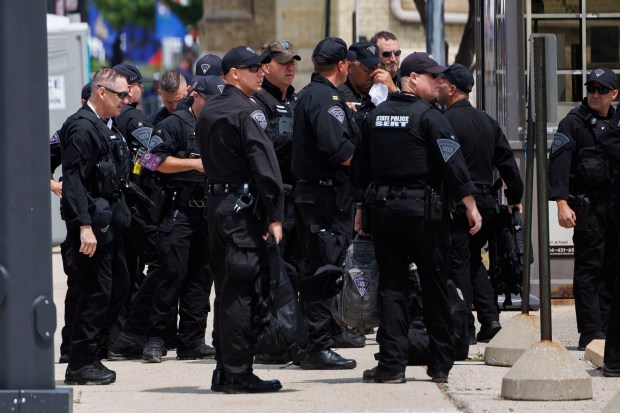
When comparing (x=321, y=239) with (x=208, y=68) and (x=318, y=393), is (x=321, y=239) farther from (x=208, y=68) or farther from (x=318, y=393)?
(x=208, y=68)

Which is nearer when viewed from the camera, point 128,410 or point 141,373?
point 128,410

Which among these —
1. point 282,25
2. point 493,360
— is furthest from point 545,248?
point 282,25

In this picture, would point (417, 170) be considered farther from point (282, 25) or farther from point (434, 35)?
point (282, 25)

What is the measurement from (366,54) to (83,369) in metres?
3.02

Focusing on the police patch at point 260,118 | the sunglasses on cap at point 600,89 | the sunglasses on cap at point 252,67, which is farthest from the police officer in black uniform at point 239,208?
the sunglasses on cap at point 600,89

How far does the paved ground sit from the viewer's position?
8258 millimetres

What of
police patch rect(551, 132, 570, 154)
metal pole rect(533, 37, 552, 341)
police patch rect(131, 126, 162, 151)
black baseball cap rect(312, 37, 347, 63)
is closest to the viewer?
metal pole rect(533, 37, 552, 341)

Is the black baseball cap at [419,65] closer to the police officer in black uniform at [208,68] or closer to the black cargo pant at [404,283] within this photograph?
the black cargo pant at [404,283]

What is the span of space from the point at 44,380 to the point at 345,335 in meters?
4.09

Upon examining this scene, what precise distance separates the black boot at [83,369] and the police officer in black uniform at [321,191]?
1409 millimetres

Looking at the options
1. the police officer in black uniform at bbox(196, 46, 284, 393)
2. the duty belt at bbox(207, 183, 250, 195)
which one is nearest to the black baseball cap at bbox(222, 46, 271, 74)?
the police officer in black uniform at bbox(196, 46, 284, 393)

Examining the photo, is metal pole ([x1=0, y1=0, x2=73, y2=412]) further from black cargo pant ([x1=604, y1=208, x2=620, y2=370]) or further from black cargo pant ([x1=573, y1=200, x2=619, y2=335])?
black cargo pant ([x1=573, y1=200, x2=619, y2=335])

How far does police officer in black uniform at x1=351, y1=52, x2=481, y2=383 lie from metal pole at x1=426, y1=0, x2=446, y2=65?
28.1ft

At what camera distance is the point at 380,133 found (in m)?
8.98
